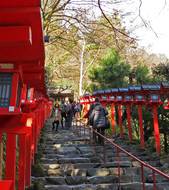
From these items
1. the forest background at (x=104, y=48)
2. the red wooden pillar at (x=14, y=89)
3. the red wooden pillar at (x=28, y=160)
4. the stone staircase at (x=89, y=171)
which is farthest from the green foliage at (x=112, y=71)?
the red wooden pillar at (x=14, y=89)

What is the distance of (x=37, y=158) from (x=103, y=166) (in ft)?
7.44

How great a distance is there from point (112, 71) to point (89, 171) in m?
17.5

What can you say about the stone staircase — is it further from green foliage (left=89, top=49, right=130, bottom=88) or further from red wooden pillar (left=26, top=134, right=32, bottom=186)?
green foliage (left=89, top=49, right=130, bottom=88)

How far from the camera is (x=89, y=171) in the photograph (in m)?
11.1

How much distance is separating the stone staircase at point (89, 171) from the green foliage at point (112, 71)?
13.4 meters

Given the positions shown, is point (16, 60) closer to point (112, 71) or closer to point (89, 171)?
point (89, 171)

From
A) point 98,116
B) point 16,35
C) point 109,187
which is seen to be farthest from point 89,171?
point 16,35

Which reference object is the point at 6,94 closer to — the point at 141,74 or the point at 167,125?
the point at 167,125

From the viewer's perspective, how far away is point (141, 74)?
24953 millimetres

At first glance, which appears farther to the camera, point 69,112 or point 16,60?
point 69,112

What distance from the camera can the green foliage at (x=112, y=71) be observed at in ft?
92.0

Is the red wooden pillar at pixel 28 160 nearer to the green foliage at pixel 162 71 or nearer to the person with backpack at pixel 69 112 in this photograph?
the green foliage at pixel 162 71

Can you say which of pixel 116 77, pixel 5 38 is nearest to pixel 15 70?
pixel 5 38

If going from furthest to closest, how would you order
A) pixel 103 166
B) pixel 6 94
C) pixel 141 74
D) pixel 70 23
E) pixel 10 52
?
1. pixel 141 74
2. pixel 70 23
3. pixel 103 166
4. pixel 6 94
5. pixel 10 52
